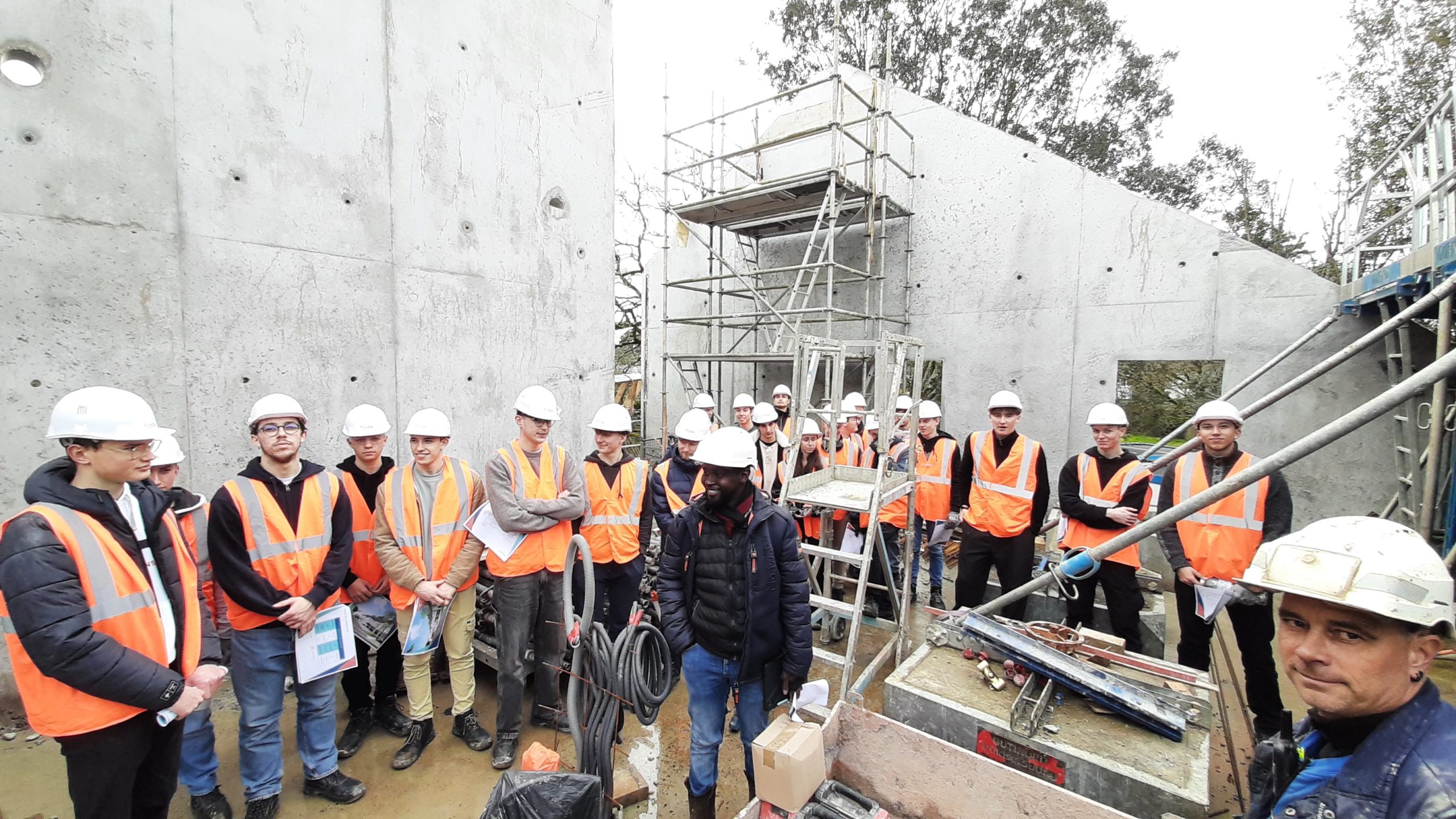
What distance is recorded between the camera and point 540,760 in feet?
6.72

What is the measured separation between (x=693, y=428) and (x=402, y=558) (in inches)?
79.8

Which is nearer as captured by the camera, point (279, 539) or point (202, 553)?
point (279, 539)

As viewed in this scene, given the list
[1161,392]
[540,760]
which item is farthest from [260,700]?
[1161,392]

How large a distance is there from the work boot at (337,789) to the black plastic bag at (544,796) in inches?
65.2

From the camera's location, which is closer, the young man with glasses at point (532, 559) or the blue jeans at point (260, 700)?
the blue jeans at point (260, 700)

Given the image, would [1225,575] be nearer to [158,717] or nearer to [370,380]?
[158,717]

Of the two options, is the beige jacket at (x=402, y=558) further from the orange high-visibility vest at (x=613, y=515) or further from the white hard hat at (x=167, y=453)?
the white hard hat at (x=167, y=453)

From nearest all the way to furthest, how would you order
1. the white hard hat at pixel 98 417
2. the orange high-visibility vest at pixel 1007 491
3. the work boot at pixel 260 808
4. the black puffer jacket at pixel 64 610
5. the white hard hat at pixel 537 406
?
the black puffer jacket at pixel 64 610
the white hard hat at pixel 98 417
the work boot at pixel 260 808
the white hard hat at pixel 537 406
the orange high-visibility vest at pixel 1007 491

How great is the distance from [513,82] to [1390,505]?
29.3 feet

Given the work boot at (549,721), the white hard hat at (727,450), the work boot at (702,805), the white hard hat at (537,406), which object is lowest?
the work boot at (549,721)

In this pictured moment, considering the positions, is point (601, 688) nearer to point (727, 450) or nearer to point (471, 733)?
point (727, 450)

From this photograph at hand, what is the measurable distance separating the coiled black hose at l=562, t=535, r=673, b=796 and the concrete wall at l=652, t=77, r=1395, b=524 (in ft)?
20.7

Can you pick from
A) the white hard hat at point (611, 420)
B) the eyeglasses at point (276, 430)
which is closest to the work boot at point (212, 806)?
the eyeglasses at point (276, 430)

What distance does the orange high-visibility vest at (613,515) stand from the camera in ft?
12.2
